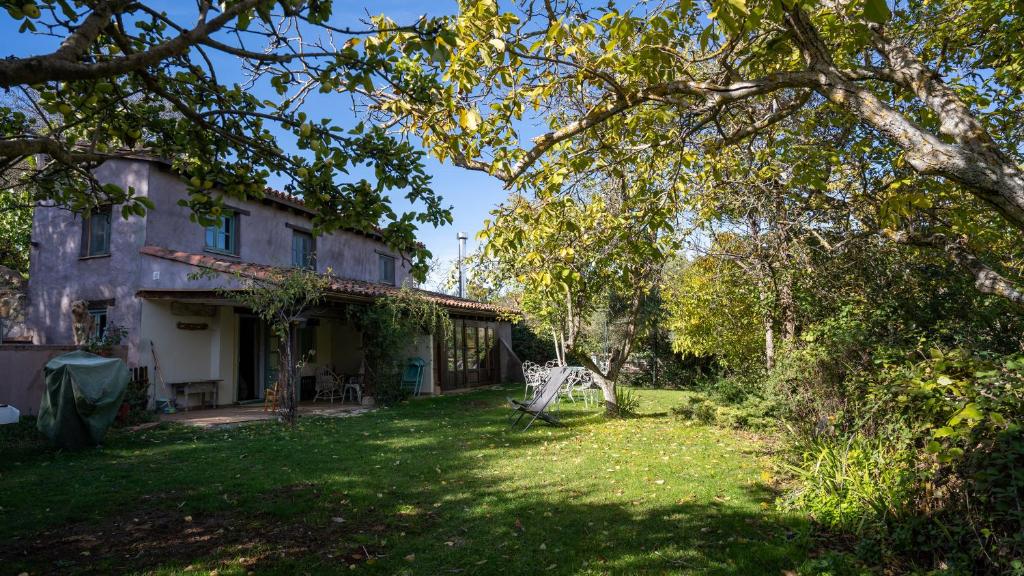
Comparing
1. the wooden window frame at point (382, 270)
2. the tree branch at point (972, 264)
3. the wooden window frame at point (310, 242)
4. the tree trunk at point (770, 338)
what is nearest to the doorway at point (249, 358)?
the wooden window frame at point (310, 242)

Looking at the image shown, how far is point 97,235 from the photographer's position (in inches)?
507

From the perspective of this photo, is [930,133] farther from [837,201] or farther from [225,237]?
[225,237]

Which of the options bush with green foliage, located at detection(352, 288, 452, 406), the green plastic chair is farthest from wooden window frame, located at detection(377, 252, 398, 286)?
bush with green foliage, located at detection(352, 288, 452, 406)

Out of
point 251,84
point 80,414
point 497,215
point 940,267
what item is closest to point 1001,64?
point 940,267

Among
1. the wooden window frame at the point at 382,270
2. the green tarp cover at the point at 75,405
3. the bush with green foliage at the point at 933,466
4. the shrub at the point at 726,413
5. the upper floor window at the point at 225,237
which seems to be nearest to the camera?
the bush with green foliage at the point at 933,466

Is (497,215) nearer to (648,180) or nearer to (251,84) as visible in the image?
(648,180)

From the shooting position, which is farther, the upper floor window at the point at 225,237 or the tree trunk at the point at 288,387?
the upper floor window at the point at 225,237

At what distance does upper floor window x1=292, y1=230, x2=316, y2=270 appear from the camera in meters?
16.2

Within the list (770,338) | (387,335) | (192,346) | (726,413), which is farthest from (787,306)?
(192,346)

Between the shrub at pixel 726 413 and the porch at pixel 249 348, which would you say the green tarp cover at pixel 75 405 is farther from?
the shrub at pixel 726 413

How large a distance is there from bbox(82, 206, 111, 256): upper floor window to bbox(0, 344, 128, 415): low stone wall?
9.35 feet

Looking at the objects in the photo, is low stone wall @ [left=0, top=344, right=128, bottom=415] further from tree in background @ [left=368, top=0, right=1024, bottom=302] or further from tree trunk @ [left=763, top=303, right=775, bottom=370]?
tree trunk @ [left=763, top=303, right=775, bottom=370]

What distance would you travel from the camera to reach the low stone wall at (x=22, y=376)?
1045 cm

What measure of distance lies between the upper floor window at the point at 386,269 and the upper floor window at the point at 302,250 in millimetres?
3441
